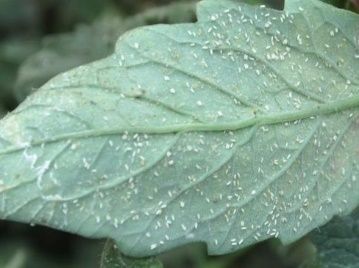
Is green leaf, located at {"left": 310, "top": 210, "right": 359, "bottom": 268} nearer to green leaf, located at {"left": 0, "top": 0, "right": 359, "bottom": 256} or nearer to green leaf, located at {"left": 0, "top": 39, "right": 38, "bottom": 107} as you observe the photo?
green leaf, located at {"left": 0, "top": 0, "right": 359, "bottom": 256}

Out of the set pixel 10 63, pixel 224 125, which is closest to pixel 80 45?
pixel 10 63

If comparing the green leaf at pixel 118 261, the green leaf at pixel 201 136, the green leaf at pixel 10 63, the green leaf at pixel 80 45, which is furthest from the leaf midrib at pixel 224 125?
the green leaf at pixel 10 63

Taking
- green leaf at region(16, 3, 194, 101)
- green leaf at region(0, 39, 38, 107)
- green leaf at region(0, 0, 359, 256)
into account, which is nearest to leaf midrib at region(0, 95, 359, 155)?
green leaf at region(0, 0, 359, 256)

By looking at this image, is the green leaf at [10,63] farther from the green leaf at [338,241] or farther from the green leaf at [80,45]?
the green leaf at [338,241]

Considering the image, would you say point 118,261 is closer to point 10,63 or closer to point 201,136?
point 201,136

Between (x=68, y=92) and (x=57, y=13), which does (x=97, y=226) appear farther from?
(x=57, y=13)

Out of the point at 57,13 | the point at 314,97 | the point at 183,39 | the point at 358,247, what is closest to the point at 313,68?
the point at 314,97

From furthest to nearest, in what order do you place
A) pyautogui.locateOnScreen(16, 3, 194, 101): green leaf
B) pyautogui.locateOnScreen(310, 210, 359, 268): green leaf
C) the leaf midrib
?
pyautogui.locateOnScreen(16, 3, 194, 101): green leaf < pyautogui.locateOnScreen(310, 210, 359, 268): green leaf < the leaf midrib
